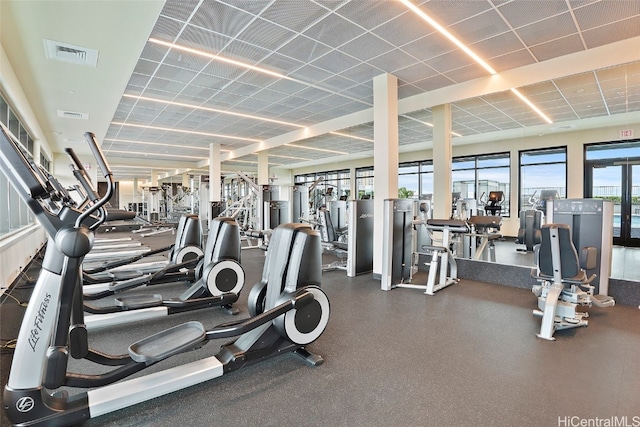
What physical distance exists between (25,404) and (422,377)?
2099mm

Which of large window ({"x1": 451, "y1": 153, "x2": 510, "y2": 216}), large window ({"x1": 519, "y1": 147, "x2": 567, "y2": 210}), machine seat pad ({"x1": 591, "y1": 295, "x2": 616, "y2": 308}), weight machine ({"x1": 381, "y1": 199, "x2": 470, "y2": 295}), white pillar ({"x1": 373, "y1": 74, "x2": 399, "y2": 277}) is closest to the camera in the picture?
machine seat pad ({"x1": 591, "y1": 295, "x2": 616, "y2": 308})

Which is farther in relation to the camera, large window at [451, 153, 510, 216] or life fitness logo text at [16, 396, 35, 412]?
large window at [451, 153, 510, 216]

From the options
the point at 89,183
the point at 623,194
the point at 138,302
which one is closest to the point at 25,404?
the point at 89,183

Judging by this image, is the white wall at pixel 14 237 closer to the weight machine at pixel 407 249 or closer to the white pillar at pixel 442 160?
the weight machine at pixel 407 249

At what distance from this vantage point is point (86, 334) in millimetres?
1824

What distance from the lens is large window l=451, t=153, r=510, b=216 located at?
5473 mm

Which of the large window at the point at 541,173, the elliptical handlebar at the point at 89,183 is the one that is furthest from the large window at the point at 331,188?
the elliptical handlebar at the point at 89,183

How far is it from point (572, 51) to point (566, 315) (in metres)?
3.22

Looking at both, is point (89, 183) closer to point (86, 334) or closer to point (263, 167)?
point (86, 334)

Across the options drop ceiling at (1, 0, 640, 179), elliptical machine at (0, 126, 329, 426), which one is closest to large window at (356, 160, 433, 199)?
drop ceiling at (1, 0, 640, 179)

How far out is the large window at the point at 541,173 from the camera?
4.58 metres

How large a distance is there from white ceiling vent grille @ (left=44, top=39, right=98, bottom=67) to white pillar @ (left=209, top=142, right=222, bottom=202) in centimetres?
637

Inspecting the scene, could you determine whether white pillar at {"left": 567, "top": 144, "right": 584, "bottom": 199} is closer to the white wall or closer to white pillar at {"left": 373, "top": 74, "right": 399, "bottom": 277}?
white pillar at {"left": 373, "top": 74, "right": 399, "bottom": 277}

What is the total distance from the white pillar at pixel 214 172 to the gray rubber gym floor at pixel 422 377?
783cm
